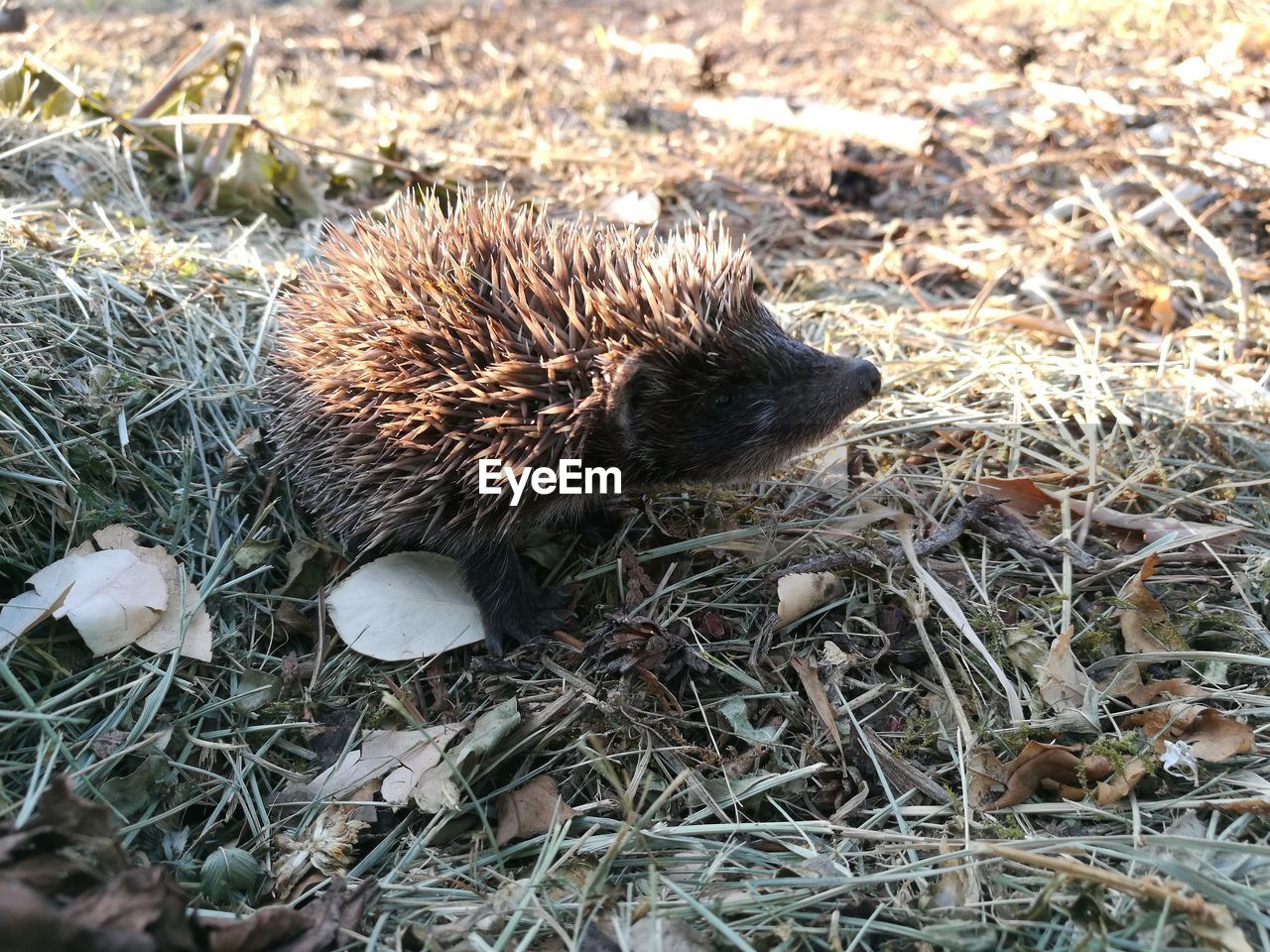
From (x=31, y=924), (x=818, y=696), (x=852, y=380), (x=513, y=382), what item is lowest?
(x=818, y=696)

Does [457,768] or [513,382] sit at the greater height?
[513,382]

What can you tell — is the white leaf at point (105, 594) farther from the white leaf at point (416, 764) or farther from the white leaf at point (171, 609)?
the white leaf at point (416, 764)

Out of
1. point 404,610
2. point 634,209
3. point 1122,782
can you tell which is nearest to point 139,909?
point 404,610

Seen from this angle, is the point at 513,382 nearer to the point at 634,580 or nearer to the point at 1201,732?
the point at 634,580

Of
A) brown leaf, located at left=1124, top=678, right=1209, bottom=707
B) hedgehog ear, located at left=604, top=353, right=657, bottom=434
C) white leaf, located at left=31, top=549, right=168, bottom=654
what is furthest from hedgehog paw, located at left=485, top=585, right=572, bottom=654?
brown leaf, located at left=1124, top=678, right=1209, bottom=707

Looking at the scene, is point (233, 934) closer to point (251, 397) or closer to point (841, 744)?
point (841, 744)

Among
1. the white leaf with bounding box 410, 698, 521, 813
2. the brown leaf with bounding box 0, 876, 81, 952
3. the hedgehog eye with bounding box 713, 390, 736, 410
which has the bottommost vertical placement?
the white leaf with bounding box 410, 698, 521, 813

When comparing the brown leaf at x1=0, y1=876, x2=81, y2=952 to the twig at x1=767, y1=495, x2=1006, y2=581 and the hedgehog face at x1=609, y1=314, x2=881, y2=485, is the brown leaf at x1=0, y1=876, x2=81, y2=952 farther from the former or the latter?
the twig at x1=767, y1=495, x2=1006, y2=581
